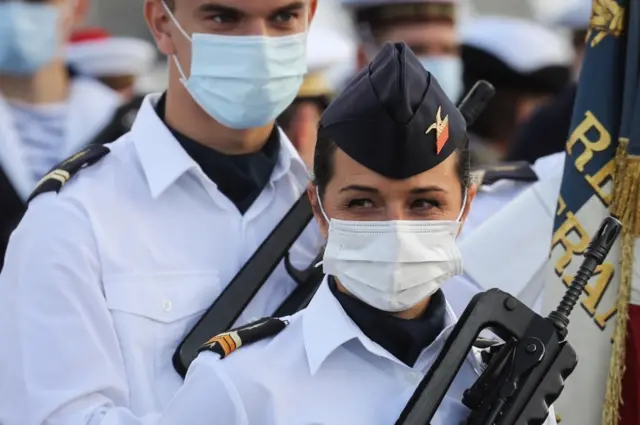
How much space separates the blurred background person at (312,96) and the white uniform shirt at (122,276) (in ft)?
3.34

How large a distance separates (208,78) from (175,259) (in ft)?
1.74

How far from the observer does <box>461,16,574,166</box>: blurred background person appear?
8031 millimetres

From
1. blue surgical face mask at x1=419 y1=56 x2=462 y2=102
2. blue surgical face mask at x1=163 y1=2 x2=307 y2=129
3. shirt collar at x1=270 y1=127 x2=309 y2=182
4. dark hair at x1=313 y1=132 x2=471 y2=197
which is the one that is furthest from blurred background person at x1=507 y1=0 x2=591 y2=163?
dark hair at x1=313 y1=132 x2=471 y2=197

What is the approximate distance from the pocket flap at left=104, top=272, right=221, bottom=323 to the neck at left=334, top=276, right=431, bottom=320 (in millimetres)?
738

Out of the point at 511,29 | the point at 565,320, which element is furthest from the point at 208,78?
the point at 511,29

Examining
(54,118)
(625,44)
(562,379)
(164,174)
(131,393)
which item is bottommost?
(54,118)

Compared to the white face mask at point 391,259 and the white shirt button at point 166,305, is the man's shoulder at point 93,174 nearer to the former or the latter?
the white shirt button at point 166,305

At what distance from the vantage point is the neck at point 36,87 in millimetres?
6793

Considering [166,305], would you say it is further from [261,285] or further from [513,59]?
[513,59]

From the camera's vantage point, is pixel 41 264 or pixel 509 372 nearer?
pixel 509 372

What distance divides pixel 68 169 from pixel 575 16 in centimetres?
458

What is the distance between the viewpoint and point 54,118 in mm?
6766

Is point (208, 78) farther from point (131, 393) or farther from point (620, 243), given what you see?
point (620, 243)

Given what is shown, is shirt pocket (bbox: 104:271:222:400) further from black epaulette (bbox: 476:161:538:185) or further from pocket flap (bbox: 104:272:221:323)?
black epaulette (bbox: 476:161:538:185)
